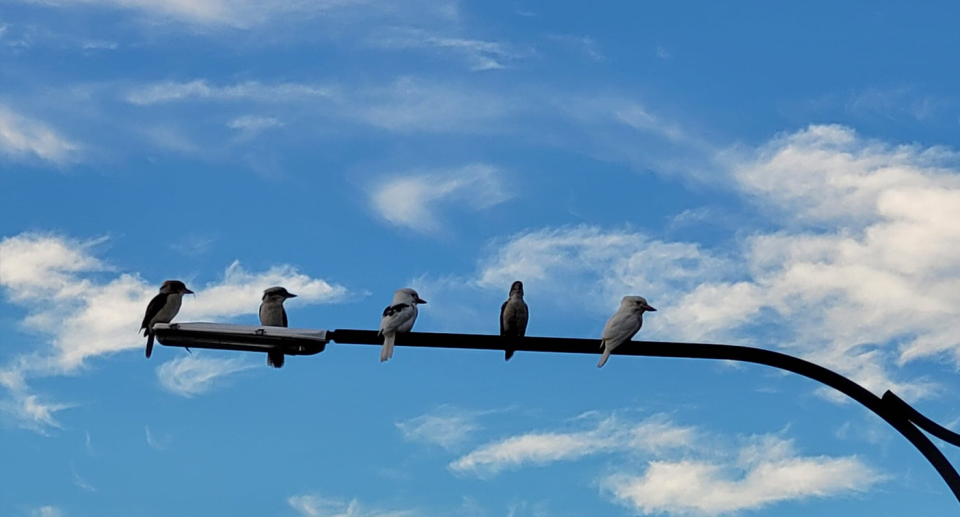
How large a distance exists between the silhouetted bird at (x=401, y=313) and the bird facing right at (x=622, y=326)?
2200 mm

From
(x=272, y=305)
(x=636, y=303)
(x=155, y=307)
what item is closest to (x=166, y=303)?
(x=155, y=307)

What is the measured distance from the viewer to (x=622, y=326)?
37.9ft

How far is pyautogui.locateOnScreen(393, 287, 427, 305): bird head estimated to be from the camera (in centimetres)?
1450

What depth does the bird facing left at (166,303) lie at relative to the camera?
688 inches

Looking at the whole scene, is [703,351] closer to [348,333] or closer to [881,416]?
[881,416]

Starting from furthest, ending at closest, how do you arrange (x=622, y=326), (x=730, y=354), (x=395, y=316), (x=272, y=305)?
(x=272, y=305) → (x=395, y=316) → (x=622, y=326) → (x=730, y=354)

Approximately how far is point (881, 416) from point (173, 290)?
37.0 ft

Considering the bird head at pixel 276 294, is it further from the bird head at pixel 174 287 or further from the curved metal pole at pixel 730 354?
the curved metal pole at pixel 730 354

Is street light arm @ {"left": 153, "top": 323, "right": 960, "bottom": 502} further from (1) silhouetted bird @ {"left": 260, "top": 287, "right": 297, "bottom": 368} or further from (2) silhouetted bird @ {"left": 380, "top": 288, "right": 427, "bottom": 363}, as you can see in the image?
(1) silhouetted bird @ {"left": 260, "top": 287, "right": 297, "bottom": 368}

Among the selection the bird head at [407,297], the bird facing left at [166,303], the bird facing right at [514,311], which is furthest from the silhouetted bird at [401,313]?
the bird facing left at [166,303]

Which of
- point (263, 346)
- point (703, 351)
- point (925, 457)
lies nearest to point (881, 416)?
point (925, 457)

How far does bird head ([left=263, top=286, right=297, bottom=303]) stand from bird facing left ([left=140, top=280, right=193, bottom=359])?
1.44 metres

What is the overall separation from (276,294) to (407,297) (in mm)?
4775

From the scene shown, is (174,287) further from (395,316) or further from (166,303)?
(395,316)
